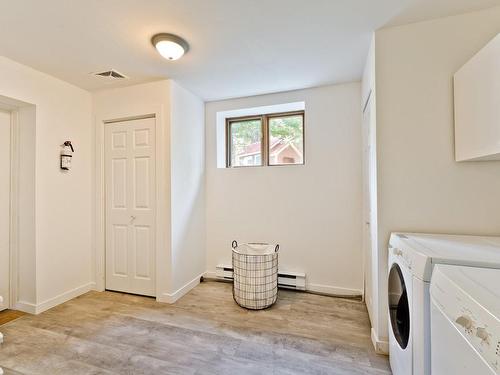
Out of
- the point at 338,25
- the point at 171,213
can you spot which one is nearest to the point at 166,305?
the point at 171,213

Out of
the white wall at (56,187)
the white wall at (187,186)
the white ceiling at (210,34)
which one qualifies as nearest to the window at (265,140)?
the white wall at (187,186)

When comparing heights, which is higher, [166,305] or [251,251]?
[251,251]

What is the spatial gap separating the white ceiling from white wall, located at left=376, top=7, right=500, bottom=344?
0.42 feet

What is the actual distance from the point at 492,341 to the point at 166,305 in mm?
2534

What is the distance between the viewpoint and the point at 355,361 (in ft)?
5.42

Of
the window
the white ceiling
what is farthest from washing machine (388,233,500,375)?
the window

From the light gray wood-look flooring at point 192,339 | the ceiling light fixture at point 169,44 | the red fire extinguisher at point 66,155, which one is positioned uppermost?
the ceiling light fixture at point 169,44

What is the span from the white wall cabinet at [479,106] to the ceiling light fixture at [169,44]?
6.21 ft

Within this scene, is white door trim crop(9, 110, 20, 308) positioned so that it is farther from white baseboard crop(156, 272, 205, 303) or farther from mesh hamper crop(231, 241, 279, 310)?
mesh hamper crop(231, 241, 279, 310)

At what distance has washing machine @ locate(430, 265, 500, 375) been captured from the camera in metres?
0.54

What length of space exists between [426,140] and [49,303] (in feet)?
11.6

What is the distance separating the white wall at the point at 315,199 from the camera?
2.65m

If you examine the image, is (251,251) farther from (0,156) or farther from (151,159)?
(0,156)

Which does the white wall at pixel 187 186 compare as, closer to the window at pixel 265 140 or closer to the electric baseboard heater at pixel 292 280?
the window at pixel 265 140
